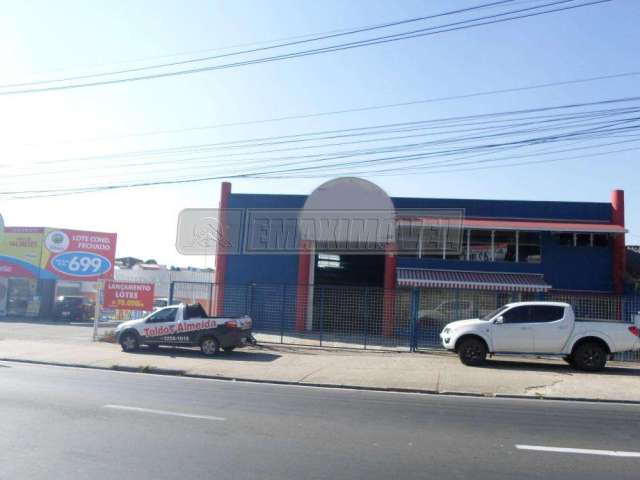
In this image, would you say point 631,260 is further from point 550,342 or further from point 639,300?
point 550,342

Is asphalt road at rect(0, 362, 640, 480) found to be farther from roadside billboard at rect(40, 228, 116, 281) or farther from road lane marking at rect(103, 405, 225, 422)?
roadside billboard at rect(40, 228, 116, 281)

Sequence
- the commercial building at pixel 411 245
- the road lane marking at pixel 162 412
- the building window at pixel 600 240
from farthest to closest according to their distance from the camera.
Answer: the building window at pixel 600 240, the commercial building at pixel 411 245, the road lane marking at pixel 162 412

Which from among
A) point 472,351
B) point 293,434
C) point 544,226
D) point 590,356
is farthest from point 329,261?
point 293,434

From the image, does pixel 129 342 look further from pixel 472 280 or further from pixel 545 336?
pixel 472 280

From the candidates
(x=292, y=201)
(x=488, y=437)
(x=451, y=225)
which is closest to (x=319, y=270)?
(x=292, y=201)

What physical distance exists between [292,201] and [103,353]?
36.8 ft

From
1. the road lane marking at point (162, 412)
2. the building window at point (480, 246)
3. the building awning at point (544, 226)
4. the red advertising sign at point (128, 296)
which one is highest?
the building awning at point (544, 226)

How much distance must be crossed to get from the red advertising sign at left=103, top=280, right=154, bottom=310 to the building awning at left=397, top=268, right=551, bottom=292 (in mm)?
9449

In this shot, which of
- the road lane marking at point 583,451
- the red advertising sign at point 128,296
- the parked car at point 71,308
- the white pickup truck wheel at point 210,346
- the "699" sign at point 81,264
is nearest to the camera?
the road lane marking at point 583,451

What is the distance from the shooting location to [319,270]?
25625 mm

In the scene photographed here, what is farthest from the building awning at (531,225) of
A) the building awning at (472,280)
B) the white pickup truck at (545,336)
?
the white pickup truck at (545,336)

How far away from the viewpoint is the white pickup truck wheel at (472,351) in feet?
49.7

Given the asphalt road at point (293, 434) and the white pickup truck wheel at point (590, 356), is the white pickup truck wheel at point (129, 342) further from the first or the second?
the white pickup truck wheel at point (590, 356)

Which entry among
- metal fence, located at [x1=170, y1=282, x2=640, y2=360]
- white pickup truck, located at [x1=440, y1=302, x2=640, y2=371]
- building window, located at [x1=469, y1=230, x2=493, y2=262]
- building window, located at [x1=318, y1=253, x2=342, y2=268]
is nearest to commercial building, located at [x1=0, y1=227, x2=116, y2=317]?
metal fence, located at [x1=170, y1=282, x2=640, y2=360]
